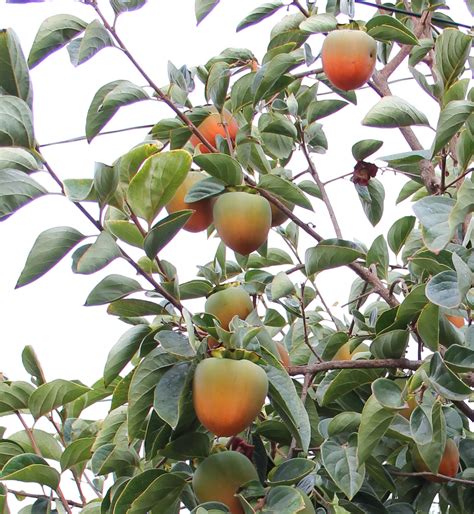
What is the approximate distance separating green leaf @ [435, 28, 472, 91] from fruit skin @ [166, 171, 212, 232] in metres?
0.44

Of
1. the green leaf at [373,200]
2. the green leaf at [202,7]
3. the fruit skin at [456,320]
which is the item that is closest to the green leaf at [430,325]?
the fruit skin at [456,320]

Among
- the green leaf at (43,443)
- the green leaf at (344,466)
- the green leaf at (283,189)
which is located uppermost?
the green leaf at (283,189)

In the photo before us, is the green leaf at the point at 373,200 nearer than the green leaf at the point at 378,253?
No

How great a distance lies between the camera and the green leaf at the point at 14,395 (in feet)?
5.04

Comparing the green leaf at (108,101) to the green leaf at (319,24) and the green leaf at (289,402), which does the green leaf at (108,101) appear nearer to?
the green leaf at (319,24)

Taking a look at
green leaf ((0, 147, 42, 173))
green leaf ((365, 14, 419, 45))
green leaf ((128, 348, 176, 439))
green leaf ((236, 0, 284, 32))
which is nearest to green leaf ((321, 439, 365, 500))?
green leaf ((128, 348, 176, 439))

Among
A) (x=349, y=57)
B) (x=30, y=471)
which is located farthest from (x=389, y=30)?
(x=30, y=471)

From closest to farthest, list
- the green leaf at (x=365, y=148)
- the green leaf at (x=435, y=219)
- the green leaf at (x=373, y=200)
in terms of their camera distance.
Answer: the green leaf at (x=435, y=219), the green leaf at (x=365, y=148), the green leaf at (x=373, y=200)

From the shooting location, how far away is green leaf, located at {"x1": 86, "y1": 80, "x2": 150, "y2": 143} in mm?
1481

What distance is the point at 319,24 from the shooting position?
1686 millimetres

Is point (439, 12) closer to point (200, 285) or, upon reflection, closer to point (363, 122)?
point (363, 122)

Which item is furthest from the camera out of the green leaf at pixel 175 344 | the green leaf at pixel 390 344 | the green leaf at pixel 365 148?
the green leaf at pixel 365 148

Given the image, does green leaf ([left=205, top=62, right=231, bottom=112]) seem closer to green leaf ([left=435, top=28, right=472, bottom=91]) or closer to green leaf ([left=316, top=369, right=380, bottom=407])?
green leaf ([left=435, top=28, right=472, bottom=91])

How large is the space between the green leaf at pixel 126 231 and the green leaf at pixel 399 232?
71 centimetres
